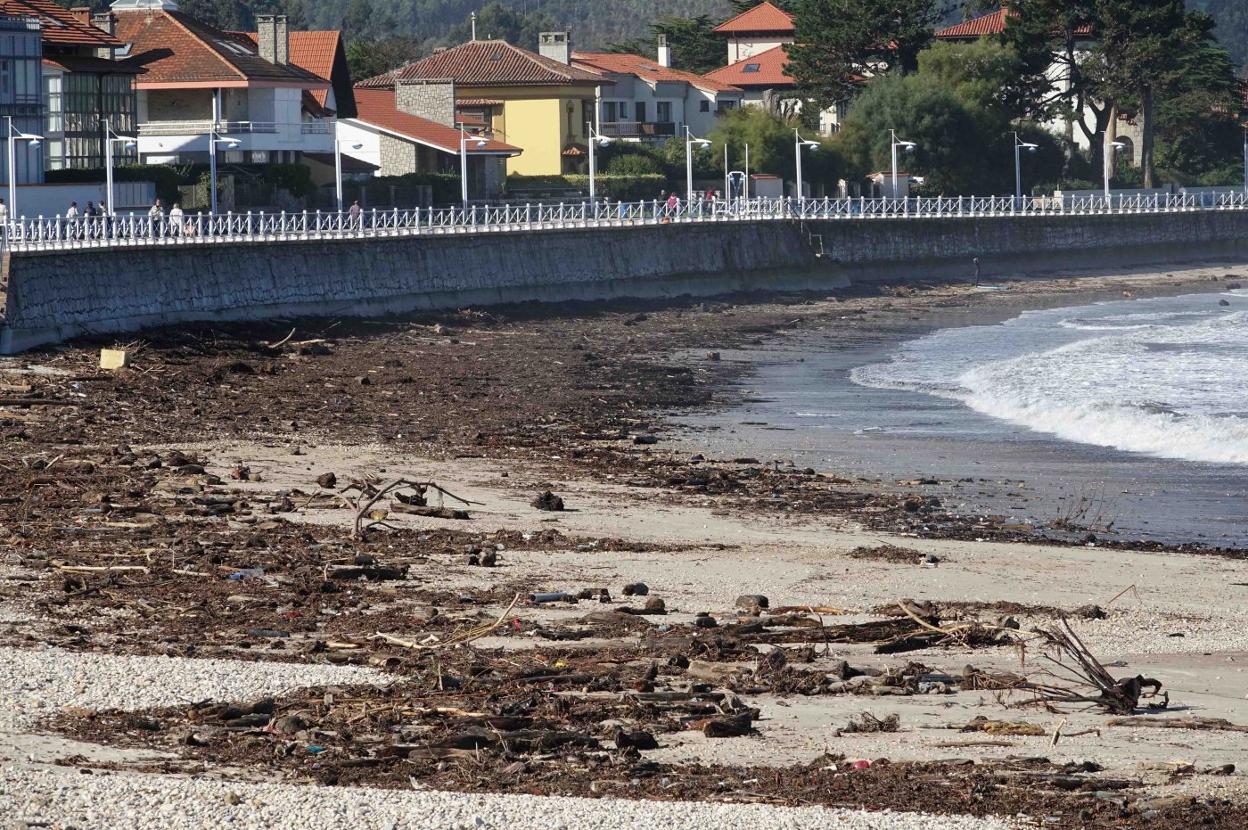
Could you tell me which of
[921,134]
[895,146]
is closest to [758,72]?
[921,134]

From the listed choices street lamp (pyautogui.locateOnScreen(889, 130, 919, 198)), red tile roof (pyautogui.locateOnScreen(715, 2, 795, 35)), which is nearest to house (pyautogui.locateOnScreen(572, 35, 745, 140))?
red tile roof (pyautogui.locateOnScreen(715, 2, 795, 35))

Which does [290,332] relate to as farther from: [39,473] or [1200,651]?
[1200,651]

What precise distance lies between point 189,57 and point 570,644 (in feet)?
172

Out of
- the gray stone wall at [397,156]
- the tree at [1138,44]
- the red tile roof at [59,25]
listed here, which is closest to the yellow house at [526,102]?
the gray stone wall at [397,156]

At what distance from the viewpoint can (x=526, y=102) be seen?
77938 mm

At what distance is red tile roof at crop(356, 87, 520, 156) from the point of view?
6681 centimetres

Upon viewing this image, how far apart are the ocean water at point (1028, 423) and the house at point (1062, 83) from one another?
154 ft

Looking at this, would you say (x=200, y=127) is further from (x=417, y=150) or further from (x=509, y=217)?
(x=509, y=217)

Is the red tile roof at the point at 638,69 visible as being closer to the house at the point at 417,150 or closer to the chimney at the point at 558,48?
the chimney at the point at 558,48

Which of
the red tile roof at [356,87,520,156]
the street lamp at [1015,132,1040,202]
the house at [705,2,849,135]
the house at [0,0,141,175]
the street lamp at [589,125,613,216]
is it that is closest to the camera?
the house at [0,0,141,175]

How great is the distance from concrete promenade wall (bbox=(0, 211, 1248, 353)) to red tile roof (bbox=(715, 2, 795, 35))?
32.9 metres

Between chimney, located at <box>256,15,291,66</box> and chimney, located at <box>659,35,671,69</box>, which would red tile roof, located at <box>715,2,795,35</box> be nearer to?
chimney, located at <box>659,35,671,69</box>

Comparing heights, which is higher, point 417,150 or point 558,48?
point 558,48

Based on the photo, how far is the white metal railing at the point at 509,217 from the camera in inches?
1452
